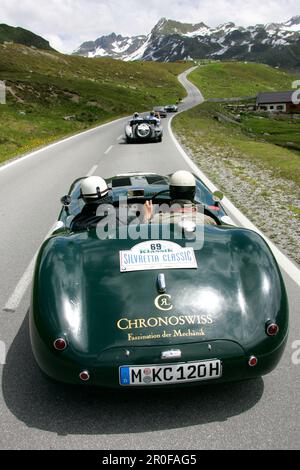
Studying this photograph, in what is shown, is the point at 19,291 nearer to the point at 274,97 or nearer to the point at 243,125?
the point at 243,125

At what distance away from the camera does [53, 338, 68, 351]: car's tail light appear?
3287 mm

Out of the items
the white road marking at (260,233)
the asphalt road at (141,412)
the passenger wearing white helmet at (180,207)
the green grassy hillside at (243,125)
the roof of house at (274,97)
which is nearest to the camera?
the asphalt road at (141,412)

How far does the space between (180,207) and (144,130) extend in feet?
60.4

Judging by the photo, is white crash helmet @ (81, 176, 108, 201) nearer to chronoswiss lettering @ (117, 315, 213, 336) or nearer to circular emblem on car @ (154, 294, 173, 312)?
circular emblem on car @ (154, 294, 173, 312)

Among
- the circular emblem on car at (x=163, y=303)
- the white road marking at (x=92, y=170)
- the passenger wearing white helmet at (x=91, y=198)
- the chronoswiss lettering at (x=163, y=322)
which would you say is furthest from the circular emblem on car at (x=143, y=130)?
the chronoswiss lettering at (x=163, y=322)

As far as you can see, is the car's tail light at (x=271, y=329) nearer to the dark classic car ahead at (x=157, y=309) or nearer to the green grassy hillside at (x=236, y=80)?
the dark classic car ahead at (x=157, y=309)

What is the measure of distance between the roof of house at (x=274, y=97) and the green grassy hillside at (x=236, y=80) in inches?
253

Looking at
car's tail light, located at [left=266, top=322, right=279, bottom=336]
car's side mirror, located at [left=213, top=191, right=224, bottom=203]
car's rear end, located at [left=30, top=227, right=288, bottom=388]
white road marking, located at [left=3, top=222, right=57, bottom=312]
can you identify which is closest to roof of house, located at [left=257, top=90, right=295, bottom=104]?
car's side mirror, located at [left=213, top=191, right=224, bottom=203]

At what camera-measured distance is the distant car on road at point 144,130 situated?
2270cm

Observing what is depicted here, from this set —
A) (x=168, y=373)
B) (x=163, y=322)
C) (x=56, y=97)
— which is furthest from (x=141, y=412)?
(x=56, y=97)

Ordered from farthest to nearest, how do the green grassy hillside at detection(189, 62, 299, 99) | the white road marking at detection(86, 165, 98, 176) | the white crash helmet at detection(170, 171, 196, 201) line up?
the green grassy hillside at detection(189, 62, 299, 99)
the white road marking at detection(86, 165, 98, 176)
the white crash helmet at detection(170, 171, 196, 201)

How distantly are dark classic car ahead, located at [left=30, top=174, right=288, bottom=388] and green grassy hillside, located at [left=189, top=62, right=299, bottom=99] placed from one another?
344ft
